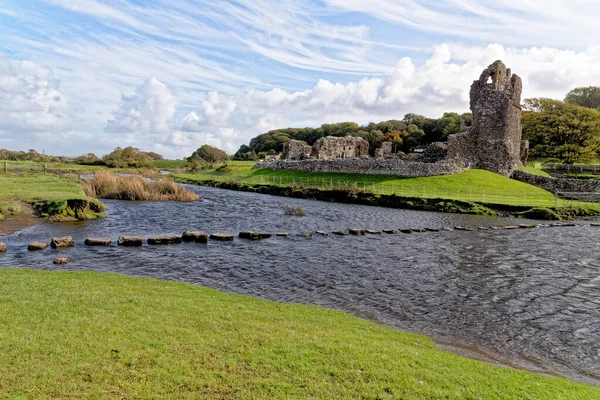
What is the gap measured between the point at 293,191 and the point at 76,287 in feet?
119

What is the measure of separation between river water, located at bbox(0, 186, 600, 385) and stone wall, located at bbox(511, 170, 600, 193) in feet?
48.3

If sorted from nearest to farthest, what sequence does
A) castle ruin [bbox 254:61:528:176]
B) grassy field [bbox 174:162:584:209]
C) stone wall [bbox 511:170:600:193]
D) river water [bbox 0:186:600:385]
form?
river water [bbox 0:186:600:385] < grassy field [bbox 174:162:584:209] < stone wall [bbox 511:170:600:193] < castle ruin [bbox 254:61:528:176]

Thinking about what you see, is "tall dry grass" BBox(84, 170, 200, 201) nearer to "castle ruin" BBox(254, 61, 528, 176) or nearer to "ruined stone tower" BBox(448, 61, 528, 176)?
"castle ruin" BBox(254, 61, 528, 176)

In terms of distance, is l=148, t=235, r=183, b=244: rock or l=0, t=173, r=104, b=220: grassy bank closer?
l=148, t=235, r=183, b=244: rock

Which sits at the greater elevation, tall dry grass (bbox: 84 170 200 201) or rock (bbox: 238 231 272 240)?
tall dry grass (bbox: 84 170 200 201)

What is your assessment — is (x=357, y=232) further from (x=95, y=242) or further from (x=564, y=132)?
(x=564, y=132)

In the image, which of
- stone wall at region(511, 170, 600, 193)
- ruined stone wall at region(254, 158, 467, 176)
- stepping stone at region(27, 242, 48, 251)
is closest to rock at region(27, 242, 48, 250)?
stepping stone at region(27, 242, 48, 251)

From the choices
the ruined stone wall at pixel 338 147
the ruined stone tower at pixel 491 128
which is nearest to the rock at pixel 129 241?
the ruined stone tower at pixel 491 128

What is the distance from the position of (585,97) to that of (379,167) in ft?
261

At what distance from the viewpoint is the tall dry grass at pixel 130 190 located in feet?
127

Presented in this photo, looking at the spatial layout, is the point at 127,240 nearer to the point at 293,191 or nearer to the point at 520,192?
the point at 293,191

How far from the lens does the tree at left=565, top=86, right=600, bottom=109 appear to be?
9744cm

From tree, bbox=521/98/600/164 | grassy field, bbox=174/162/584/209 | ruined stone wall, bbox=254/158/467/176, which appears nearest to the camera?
grassy field, bbox=174/162/584/209

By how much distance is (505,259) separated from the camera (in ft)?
63.7
